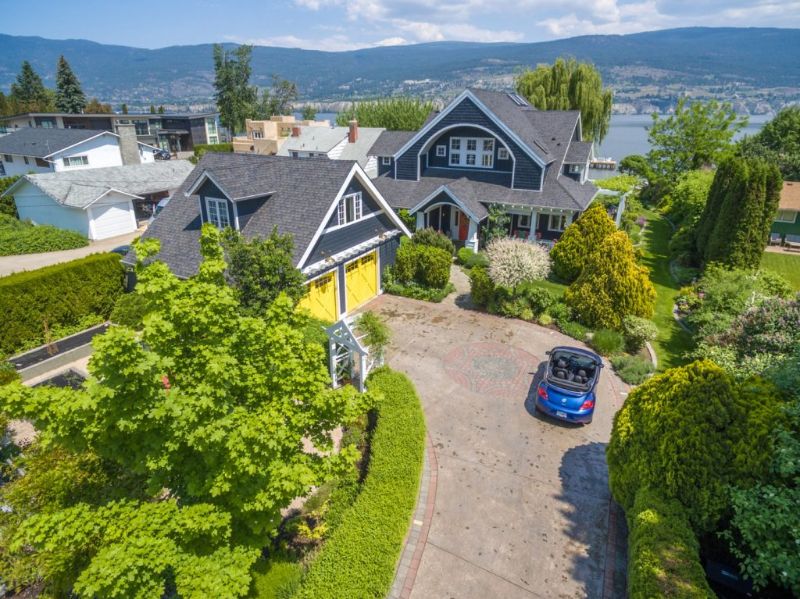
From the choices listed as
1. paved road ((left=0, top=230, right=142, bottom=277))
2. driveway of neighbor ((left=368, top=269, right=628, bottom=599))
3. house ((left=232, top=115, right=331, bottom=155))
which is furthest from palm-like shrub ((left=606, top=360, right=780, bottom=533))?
house ((left=232, top=115, right=331, bottom=155))

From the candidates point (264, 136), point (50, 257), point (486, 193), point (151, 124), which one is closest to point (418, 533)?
point (486, 193)

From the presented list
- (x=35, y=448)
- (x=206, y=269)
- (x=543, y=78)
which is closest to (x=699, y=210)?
(x=543, y=78)

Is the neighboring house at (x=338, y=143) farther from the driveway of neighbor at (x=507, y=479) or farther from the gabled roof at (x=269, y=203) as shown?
the driveway of neighbor at (x=507, y=479)

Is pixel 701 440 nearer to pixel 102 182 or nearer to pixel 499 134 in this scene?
pixel 499 134

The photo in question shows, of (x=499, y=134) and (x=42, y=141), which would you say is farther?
(x=42, y=141)

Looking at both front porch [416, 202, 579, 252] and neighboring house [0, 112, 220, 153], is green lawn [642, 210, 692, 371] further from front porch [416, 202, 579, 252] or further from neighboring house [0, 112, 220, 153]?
neighboring house [0, 112, 220, 153]

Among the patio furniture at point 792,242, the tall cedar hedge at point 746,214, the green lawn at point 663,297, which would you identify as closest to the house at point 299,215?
the green lawn at point 663,297
